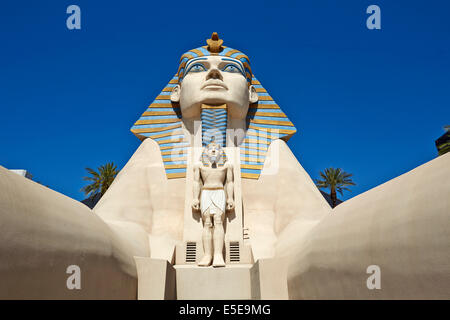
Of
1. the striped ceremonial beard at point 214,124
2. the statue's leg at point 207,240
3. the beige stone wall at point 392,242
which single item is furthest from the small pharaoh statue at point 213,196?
the beige stone wall at point 392,242

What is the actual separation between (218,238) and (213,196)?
684 millimetres

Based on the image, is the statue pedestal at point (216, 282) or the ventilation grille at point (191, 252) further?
the ventilation grille at point (191, 252)

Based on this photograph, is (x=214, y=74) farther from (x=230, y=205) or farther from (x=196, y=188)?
(x=230, y=205)

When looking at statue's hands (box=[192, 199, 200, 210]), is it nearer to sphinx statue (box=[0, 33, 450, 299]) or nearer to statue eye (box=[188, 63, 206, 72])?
sphinx statue (box=[0, 33, 450, 299])

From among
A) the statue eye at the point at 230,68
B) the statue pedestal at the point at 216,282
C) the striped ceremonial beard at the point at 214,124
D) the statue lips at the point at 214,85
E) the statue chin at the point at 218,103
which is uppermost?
the statue eye at the point at 230,68

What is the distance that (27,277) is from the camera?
2.58 metres

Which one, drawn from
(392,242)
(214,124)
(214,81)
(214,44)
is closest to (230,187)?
(214,124)

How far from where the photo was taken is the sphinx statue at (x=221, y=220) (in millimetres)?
2484

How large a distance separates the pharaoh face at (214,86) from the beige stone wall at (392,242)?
154 inches

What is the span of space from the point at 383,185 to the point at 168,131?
495cm

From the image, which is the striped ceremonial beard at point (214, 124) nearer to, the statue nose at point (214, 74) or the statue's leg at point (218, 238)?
the statue nose at point (214, 74)

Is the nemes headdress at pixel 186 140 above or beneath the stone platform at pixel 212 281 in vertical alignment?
above

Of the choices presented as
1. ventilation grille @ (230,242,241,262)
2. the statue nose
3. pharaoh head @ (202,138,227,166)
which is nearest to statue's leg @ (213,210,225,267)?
ventilation grille @ (230,242,241,262)
